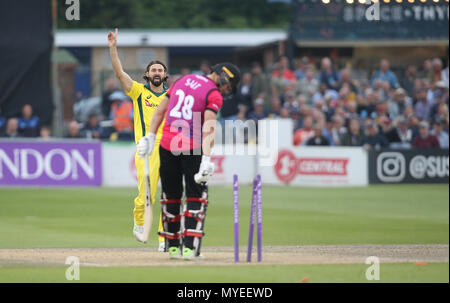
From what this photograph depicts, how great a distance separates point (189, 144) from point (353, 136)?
51.3ft

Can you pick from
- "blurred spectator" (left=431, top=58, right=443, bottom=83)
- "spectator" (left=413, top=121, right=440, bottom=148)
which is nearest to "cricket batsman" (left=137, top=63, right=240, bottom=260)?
"spectator" (left=413, top=121, right=440, bottom=148)

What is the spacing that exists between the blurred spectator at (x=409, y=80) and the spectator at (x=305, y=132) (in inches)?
163

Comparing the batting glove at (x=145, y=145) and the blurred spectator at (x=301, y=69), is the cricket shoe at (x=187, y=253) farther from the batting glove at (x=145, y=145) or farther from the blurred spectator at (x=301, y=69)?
the blurred spectator at (x=301, y=69)

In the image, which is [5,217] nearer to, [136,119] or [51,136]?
[136,119]

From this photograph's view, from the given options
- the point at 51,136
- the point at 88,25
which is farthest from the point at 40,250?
the point at 88,25

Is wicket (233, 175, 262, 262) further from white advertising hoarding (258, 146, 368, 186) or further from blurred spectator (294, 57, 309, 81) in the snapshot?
blurred spectator (294, 57, 309, 81)

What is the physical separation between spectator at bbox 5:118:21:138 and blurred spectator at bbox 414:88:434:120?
1123 centimetres

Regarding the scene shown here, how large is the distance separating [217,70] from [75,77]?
2814 cm

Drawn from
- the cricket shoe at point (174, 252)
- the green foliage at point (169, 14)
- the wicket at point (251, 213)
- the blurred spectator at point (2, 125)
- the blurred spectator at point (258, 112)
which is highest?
the green foliage at point (169, 14)

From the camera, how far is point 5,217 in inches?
687

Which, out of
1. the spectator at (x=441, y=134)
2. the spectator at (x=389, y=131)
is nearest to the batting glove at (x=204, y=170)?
the spectator at (x=389, y=131)

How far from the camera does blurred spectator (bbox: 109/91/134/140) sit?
2592cm

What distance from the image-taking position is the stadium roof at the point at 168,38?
127 ft

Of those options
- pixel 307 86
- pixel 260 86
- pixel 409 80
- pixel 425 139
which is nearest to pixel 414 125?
pixel 425 139
